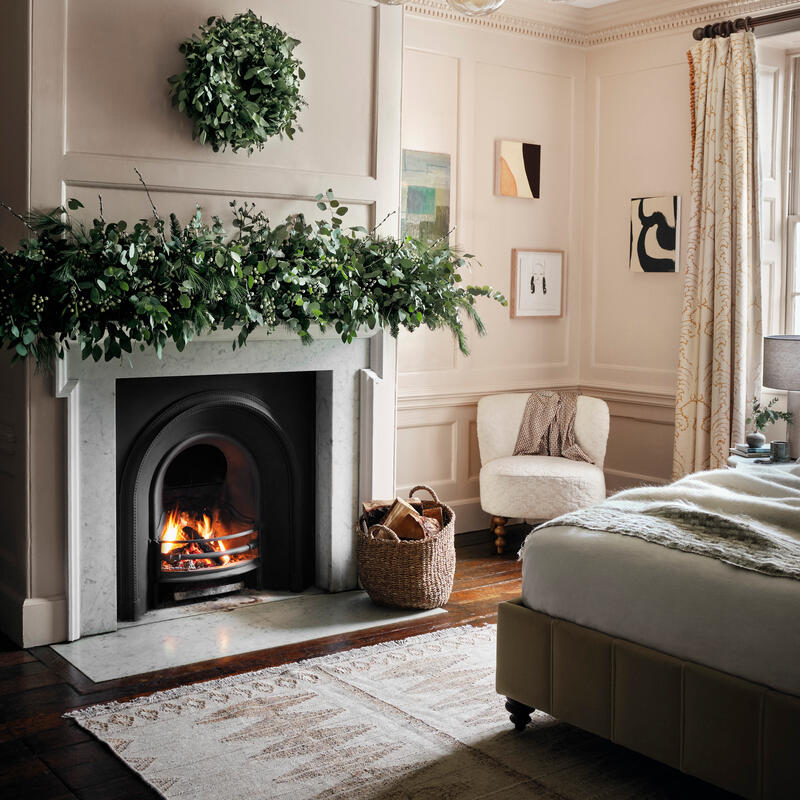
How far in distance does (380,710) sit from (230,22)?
259cm

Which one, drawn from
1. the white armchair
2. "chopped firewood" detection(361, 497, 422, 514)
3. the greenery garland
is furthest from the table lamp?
"chopped firewood" detection(361, 497, 422, 514)

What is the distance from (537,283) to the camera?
5.83m

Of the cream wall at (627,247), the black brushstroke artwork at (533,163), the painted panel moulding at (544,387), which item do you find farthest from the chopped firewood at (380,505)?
the black brushstroke artwork at (533,163)

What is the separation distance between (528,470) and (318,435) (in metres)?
1.17

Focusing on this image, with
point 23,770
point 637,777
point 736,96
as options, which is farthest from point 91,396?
point 736,96

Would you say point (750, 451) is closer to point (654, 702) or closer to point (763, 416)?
point (763, 416)

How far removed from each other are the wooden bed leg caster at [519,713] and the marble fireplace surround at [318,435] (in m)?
1.52

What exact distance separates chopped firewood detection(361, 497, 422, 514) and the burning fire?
2.09ft

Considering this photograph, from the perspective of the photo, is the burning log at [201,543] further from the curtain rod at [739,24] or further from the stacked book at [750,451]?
the curtain rod at [739,24]

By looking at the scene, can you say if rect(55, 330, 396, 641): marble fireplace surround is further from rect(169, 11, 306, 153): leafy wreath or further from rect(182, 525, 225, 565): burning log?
rect(169, 11, 306, 153): leafy wreath

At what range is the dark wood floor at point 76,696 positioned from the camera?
2.72 m

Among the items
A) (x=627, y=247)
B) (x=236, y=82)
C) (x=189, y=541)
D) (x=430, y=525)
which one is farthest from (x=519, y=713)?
(x=627, y=247)

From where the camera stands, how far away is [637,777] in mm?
2779

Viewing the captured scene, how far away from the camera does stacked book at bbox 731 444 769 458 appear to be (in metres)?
4.61
